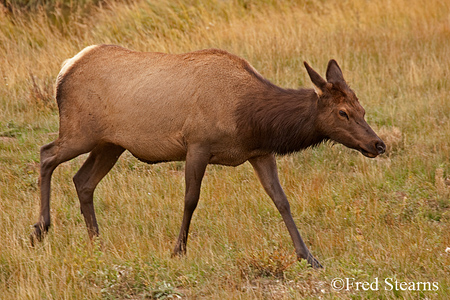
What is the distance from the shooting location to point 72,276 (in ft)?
18.5

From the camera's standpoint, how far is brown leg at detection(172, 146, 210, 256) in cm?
651

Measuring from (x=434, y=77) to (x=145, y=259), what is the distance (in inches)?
271

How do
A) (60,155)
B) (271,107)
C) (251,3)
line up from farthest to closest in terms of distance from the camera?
(251,3) < (60,155) < (271,107)

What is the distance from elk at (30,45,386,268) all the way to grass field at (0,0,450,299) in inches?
20.2

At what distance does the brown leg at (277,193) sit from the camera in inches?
258

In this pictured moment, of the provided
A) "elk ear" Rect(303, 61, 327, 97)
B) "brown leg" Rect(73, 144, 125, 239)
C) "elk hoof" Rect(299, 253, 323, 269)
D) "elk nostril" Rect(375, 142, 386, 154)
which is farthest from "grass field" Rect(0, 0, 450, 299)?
"elk ear" Rect(303, 61, 327, 97)

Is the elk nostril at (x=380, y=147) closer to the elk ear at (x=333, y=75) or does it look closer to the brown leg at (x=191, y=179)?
the elk ear at (x=333, y=75)

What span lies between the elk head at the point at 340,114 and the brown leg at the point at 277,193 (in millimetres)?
726

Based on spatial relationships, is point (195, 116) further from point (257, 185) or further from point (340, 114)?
point (257, 185)

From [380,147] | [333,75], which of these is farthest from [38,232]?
[380,147]

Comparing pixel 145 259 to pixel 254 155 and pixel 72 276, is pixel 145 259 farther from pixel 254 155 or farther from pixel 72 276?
pixel 254 155

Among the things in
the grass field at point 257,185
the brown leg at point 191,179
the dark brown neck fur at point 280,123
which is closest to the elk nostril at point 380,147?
the dark brown neck fur at point 280,123

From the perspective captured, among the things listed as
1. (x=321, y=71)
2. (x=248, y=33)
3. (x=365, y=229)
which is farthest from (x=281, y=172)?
(x=248, y=33)

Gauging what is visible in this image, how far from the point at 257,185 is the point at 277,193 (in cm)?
148
